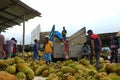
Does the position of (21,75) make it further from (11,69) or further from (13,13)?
(13,13)

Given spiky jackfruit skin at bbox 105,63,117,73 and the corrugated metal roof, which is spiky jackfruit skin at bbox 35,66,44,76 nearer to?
the corrugated metal roof

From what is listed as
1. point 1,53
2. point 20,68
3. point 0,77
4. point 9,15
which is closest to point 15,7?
point 9,15

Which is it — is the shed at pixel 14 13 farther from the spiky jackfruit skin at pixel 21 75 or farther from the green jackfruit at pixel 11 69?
the spiky jackfruit skin at pixel 21 75

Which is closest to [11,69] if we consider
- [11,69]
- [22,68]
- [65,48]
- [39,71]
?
[11,69]

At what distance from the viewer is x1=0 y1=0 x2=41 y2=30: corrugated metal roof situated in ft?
35.3

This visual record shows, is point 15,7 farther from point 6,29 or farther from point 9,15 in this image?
point 6,29

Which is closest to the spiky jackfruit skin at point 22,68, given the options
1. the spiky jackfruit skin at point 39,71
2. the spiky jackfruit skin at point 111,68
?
the spiky jackfruit skin at point 111,68

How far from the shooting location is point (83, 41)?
16516mm

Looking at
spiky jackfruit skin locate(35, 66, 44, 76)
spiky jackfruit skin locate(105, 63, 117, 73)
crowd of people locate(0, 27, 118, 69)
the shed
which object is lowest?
spiky jackfruit skin locate(35, 66, 44, 76)

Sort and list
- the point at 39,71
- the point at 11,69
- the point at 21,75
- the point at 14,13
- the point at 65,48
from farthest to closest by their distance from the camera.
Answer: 1. the point at 65,48
2. the point at 14,13
3. the point at 39,71
4. the point at 11,69
5. the point at 21,75

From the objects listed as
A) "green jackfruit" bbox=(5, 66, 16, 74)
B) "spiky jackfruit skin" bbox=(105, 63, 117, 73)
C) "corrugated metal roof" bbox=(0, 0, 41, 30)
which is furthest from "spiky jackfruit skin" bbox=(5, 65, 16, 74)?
"corrugated metal roof" bbox=(0, 0, 41, 30)

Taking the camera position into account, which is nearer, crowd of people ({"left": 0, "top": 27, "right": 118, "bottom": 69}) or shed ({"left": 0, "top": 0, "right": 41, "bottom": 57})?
crowd of people ({"left": 0, "top": 27, "right": 118, "bottom": 69})

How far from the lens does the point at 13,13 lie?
12.0 m

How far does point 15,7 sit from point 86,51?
5390 mm
